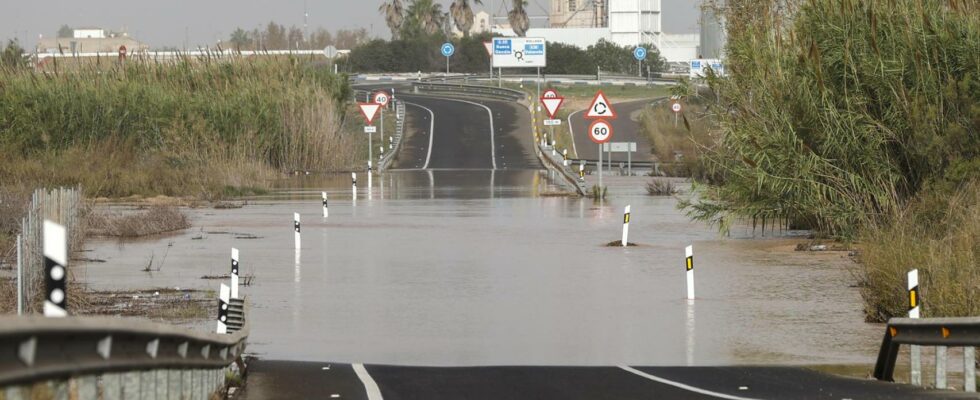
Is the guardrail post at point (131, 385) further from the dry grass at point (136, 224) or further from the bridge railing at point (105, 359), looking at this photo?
the dry grass at point (136, 224)

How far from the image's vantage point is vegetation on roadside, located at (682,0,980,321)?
25156 millimetres

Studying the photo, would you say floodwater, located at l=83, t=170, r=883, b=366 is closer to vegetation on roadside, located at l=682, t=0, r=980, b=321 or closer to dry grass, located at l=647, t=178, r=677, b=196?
vegetation on roadside, located at l=682, t=0, r=980, b=321

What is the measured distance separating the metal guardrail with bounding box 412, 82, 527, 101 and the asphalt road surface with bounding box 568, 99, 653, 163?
6912 millimetres

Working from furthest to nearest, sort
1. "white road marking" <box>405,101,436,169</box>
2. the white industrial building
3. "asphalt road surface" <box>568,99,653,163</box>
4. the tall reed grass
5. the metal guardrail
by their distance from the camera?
the white industrial building, the metal guardrail, "asphalt road surface" <box>568,99,653,163</box>, "white road marking" <box>405,101,436,169</box>, the tall reed grass

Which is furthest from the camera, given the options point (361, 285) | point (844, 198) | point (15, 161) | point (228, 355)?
point (15, 161)

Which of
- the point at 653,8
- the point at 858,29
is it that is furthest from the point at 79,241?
the point at 653,8

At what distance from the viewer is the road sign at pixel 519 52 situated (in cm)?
11088

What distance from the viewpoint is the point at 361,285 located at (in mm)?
21578

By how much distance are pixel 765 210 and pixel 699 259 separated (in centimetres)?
335

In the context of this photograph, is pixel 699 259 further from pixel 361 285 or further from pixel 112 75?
pixel 112 75

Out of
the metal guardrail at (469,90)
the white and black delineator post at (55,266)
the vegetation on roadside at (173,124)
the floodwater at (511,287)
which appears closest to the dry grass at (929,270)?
the floodwater at (511,287)

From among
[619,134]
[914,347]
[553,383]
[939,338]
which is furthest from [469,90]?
[939,338]

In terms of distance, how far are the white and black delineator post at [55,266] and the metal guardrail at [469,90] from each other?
8333 centimetres

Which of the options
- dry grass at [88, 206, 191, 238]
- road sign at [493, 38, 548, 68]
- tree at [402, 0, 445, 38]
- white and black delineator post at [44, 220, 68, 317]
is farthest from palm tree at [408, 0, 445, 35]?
white and black delineator post at [44, 220, 68, 317]
